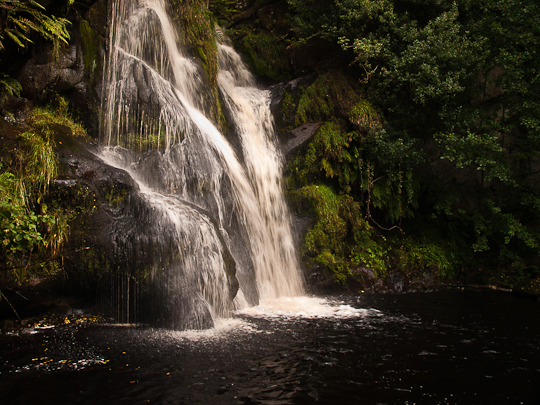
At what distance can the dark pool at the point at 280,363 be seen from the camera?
394 cm

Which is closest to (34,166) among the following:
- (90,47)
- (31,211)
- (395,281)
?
(31,211)

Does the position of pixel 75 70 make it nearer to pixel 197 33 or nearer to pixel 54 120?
pixel 54 120

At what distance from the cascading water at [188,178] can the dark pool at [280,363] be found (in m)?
1.05

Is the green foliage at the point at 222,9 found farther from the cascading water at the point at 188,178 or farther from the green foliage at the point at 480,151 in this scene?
the green foliage at the point at 480,151

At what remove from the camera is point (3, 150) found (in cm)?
605

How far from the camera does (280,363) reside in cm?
473

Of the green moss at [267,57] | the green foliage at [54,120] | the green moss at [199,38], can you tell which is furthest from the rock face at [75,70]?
the green moss at [267,57]

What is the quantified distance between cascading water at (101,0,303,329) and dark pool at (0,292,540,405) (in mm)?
1050

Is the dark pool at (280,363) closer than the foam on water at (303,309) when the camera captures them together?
Yes

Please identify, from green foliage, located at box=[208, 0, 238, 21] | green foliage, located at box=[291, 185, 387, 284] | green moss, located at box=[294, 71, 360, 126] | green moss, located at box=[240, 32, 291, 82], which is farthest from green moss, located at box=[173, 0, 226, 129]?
green foliage, located at box=[208, 0, 238, 21]

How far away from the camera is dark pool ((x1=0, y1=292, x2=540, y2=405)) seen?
3943mm

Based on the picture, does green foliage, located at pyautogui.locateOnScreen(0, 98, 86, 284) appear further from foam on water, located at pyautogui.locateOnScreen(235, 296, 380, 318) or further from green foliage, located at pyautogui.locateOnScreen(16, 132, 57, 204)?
foam on water, located at pyautogui.locateOnScreen(235, 296, 380, 318)

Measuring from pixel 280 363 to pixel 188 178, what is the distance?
4633mm

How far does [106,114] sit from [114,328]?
4.64 m
